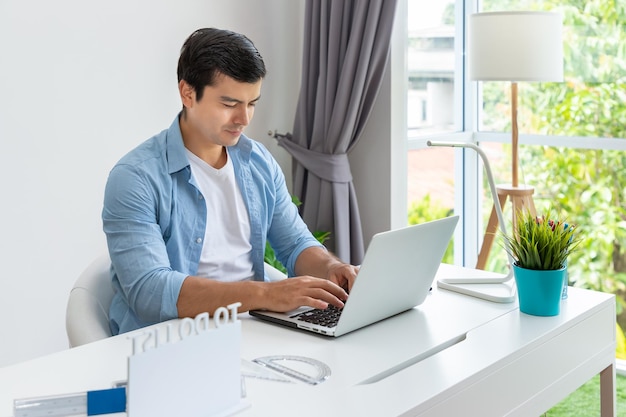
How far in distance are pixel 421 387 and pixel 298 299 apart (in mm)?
433

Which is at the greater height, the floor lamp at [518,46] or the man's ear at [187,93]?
the floor lamp at [518,46]

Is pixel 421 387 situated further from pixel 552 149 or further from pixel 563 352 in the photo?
pixel 552 149

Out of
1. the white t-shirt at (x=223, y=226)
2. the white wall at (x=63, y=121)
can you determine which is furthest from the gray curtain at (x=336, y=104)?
the white t-shirt at (x=223, y=226)

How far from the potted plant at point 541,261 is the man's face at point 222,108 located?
0.73 metres

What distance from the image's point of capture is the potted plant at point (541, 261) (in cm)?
186

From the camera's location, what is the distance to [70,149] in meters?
2.88

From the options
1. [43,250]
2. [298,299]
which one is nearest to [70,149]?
[43,250]

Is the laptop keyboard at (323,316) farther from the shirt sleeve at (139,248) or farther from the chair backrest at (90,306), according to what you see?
the chair backrest at (90,306)

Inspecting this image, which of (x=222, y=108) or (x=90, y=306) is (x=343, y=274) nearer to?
(x=222, y=108)

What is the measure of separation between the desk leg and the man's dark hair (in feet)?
3.81

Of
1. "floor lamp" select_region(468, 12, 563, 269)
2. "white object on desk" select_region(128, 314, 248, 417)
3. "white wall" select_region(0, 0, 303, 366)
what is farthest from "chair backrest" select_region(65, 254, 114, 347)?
"floor lamp" select_region(468, 12, 563, 269)

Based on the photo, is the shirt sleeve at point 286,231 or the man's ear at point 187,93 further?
the shirt sleeve at point 286,231

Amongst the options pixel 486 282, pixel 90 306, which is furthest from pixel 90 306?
pixel 486 282

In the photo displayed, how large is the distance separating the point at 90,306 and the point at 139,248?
0.72 feet
